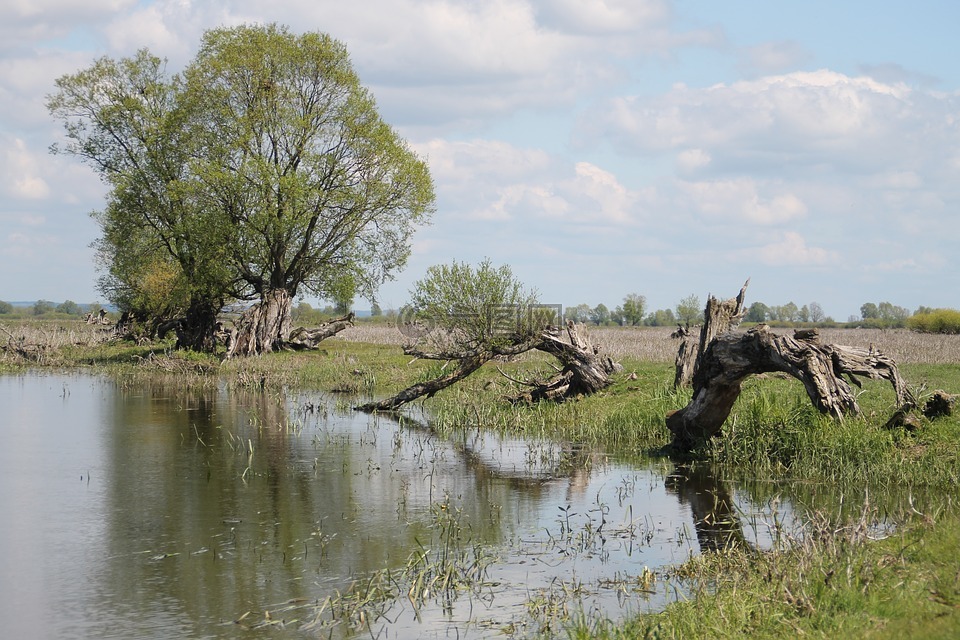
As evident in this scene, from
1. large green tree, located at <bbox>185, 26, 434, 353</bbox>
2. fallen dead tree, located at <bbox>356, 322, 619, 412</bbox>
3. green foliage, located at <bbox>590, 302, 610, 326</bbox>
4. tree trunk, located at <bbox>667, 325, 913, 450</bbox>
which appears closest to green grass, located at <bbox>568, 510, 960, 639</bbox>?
tree trunk, located at <bbox>667, 325, 913, 450</bbox>

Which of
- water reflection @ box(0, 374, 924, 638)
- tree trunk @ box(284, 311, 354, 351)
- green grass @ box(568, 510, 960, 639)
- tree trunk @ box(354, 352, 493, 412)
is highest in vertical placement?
tree trunk @ box(284, 311, 354, 351)

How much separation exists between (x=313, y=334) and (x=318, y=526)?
34.1m

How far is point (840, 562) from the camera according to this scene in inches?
396

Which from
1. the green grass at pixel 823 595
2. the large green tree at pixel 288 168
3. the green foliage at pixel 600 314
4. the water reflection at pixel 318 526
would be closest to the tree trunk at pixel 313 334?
the large green tree at pixel 288 168

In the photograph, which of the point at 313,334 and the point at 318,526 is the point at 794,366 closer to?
the point at 318,526

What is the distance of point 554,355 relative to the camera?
25547mm

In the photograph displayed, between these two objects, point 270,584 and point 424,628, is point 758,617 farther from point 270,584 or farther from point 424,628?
point 270,584

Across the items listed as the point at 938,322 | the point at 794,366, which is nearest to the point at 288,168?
the point at 794,366

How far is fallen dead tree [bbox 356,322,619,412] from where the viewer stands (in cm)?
2483

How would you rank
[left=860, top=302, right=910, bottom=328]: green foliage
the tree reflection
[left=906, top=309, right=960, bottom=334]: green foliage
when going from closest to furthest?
the tree reflection → [left=906, top=309, right=960, bottom=334]: green foliage → [left=860, top=302, right=910, bottom=328]: green foliage

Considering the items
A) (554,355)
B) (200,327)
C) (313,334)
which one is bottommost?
→ (554,355)

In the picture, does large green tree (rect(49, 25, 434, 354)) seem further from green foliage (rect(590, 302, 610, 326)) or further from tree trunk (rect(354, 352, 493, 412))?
green foliage (rect(590, 302, 610, 326))

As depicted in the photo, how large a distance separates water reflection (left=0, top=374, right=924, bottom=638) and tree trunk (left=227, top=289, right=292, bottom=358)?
19.4m

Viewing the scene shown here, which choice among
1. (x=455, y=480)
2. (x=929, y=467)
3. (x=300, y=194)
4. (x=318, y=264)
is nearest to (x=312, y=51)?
(x=300, y=194)
